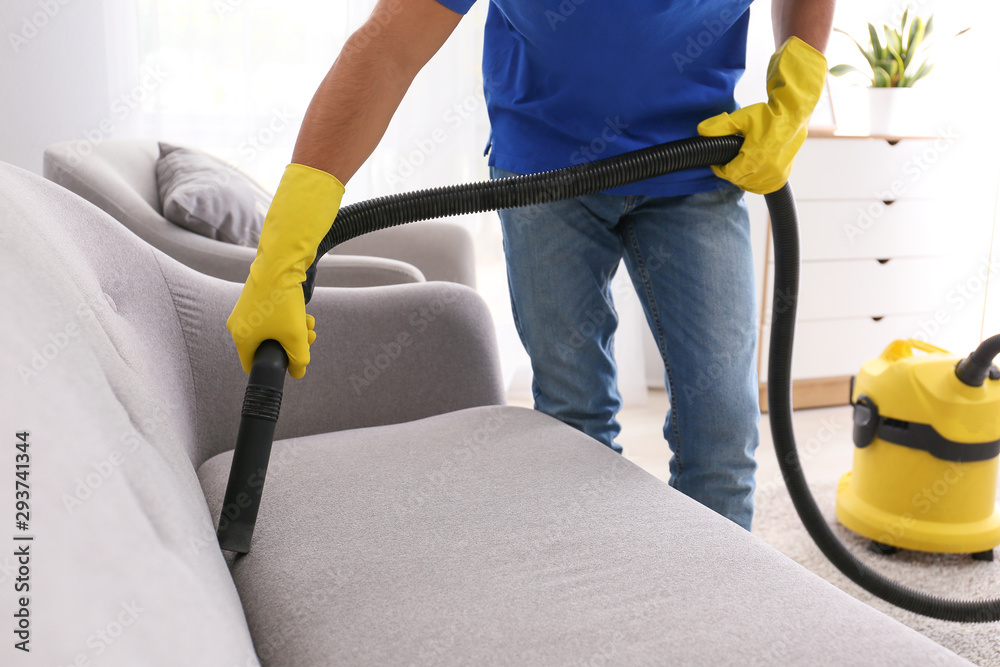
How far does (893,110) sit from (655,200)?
1921 mm

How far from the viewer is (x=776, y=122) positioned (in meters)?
1.05

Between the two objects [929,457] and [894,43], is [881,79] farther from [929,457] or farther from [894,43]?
[929,457]

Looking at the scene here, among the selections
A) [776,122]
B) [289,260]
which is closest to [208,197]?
[289,260]

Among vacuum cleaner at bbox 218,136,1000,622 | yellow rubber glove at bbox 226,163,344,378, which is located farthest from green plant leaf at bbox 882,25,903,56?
yellow rubber glove at bbox 226,163,344,378

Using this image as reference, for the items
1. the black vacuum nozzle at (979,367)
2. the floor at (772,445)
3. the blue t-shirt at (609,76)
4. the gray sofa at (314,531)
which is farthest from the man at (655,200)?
the floor at (772,445)

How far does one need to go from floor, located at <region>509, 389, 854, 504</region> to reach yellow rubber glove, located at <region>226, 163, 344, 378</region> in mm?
1346

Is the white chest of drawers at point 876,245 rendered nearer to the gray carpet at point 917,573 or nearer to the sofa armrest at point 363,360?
the gray carpet at point 917,573

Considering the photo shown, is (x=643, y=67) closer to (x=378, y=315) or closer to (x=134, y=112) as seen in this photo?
(x=378, y=315)

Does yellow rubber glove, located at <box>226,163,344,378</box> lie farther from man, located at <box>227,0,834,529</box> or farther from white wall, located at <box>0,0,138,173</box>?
white wall, located at <box>0,0,138,173</box>

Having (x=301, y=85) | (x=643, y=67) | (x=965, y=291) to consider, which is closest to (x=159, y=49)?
(x=301, y=85)

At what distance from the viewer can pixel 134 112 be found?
Answer: 245 cm

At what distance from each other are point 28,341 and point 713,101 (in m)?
0.91

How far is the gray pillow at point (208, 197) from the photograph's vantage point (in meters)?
1.64

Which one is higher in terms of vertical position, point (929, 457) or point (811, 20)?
point (811, 20)
